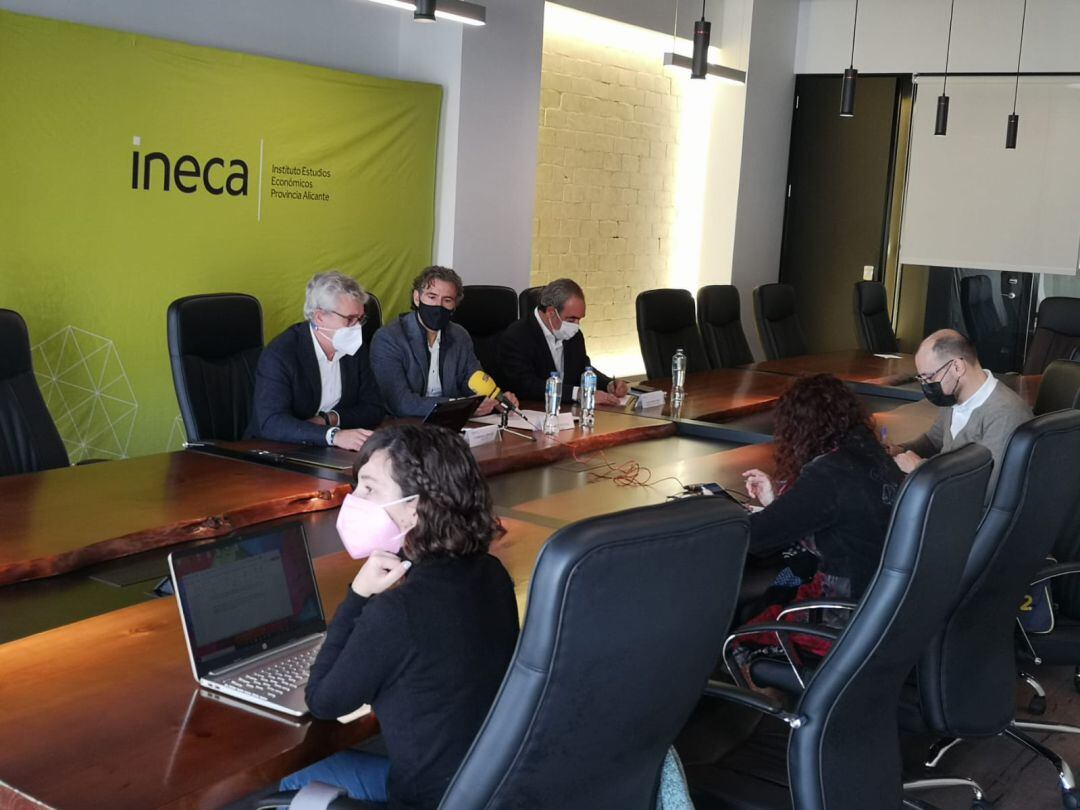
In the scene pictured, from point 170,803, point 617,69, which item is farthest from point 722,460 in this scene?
point 617,69

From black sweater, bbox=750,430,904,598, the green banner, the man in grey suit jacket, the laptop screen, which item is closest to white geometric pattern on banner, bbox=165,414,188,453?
the green banner

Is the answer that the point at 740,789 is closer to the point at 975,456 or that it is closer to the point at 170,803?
the point at 975,456

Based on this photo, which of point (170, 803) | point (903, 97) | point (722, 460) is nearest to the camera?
point (170, 803)

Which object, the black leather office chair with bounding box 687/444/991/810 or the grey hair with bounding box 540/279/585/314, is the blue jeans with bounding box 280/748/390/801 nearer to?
the black leather office chair with bounding box 687/444/991/810

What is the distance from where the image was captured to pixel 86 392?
502cm

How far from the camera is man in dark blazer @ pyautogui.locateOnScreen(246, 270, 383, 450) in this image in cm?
404

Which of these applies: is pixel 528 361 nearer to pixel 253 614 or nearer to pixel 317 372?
pixel 317 372

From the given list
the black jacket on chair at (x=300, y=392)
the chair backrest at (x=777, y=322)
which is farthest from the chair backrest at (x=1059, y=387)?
the black jacket on chair at (x=300, y=392)

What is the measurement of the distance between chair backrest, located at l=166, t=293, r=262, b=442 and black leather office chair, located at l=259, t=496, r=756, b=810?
285 cm

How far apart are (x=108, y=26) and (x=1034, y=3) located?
6.08 meters

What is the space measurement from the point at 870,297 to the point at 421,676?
22.1ft

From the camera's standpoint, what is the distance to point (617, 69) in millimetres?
7953

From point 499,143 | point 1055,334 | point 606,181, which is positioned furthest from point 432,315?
point 1055,334

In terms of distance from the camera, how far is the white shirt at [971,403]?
396 centimetres
